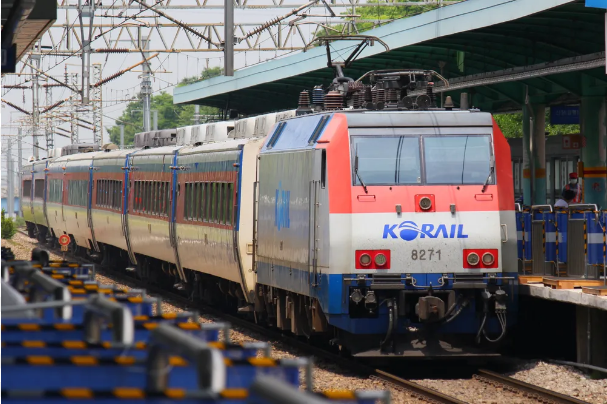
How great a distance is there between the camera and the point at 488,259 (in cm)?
1257

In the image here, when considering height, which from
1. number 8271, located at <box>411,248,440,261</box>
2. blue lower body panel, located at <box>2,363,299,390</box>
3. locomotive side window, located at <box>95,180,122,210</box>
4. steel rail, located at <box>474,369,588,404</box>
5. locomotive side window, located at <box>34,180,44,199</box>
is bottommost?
steel rail, located at <box>474,369,588,404</box>

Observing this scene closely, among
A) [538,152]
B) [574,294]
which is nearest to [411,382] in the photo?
[574,294]

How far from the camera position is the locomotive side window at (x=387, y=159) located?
41.3 ft

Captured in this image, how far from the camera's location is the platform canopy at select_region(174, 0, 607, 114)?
18.1m

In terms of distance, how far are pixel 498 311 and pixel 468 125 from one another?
2.14 m

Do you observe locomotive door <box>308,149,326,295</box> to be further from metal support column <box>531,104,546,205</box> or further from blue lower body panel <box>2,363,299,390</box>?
metal support column <box>531,104,546,205</box>

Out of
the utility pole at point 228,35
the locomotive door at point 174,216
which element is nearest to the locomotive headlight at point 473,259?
the utility pole at point 228,35

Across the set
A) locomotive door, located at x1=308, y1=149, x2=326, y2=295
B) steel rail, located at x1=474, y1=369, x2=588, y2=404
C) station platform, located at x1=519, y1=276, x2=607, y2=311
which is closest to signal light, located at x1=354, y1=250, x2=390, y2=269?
locomotive door, located at x1=308, y1=149, x2=326, y2=295

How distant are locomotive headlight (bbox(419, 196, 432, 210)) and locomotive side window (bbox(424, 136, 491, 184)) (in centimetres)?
25

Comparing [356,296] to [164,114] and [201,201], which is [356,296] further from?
[164,114]

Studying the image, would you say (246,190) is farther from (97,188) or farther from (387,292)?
(97,188)

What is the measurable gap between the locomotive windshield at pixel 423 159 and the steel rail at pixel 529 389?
2.14m

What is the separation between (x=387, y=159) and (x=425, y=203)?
0.66 meters

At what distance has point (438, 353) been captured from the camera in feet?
40.9
